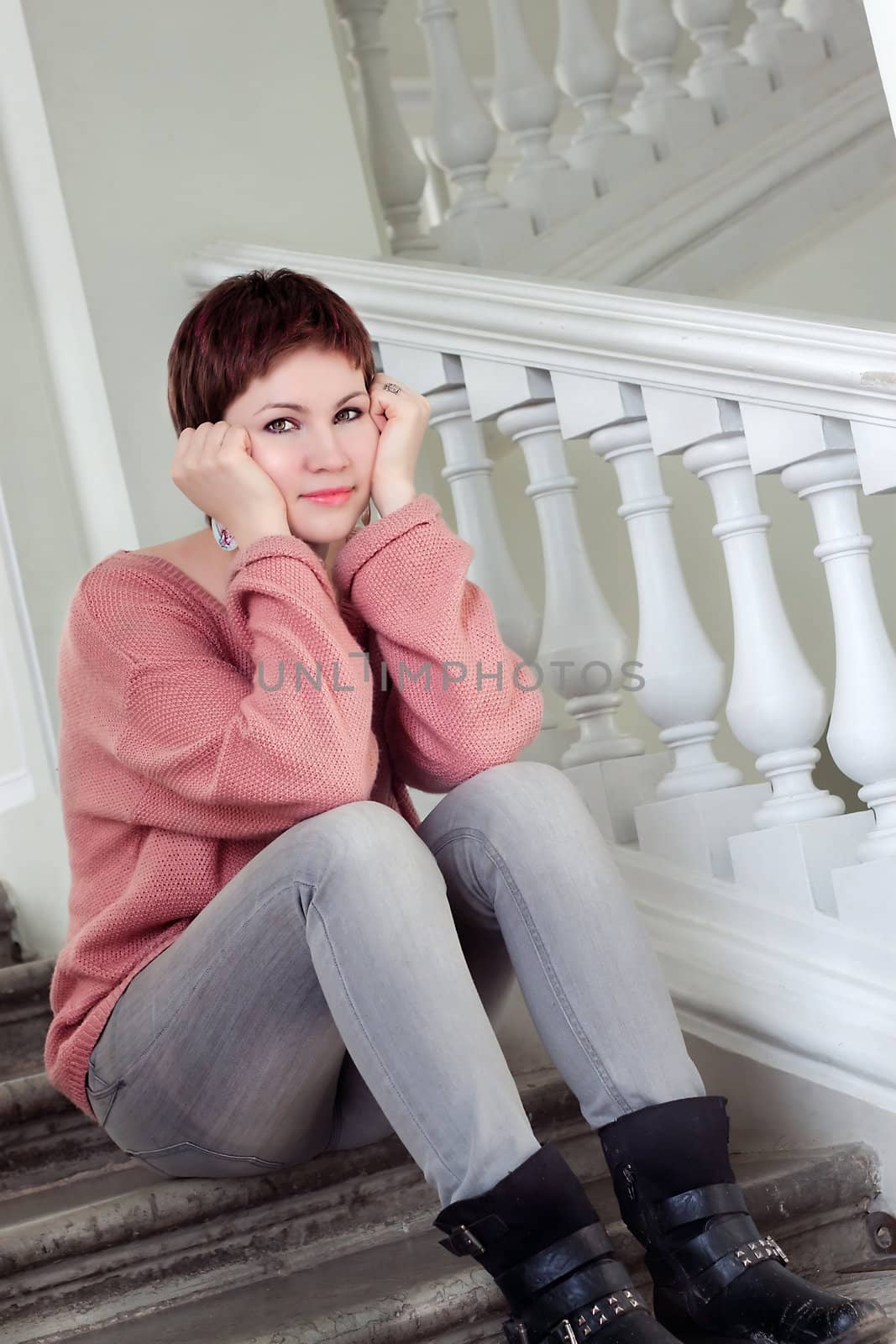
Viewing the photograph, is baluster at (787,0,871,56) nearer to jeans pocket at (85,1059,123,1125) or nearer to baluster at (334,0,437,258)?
baluster at (334,0,437,258)

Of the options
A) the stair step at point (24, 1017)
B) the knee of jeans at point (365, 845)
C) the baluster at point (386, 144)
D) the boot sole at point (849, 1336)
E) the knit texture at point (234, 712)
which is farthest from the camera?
the baluster at point (386, 144)

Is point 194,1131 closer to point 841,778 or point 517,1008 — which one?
point 517,1008

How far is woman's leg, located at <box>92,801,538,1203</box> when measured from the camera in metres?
1.04

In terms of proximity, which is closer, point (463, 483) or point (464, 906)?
point (464, 906)

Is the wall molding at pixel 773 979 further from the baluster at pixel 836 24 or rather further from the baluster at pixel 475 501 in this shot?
the baluster at pixel 836 24

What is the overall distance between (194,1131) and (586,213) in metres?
1.49

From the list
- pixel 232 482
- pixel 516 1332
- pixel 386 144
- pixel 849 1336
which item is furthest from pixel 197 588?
pixel 386 144

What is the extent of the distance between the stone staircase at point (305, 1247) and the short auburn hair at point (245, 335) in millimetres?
744

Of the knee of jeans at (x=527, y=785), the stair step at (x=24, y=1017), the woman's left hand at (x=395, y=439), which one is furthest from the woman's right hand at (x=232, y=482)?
the stair step at (x=24, y=1017)

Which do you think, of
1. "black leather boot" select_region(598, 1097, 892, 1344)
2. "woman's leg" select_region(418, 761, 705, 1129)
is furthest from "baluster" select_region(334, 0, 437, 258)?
"black leather boot" select_region(598, 1097, 892, 1344)

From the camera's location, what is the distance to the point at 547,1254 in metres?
1.01

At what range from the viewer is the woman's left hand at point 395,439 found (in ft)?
4.65

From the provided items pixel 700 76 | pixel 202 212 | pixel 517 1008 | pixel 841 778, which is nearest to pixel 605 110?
pixel 700 76

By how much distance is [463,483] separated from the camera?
68.4 inches
